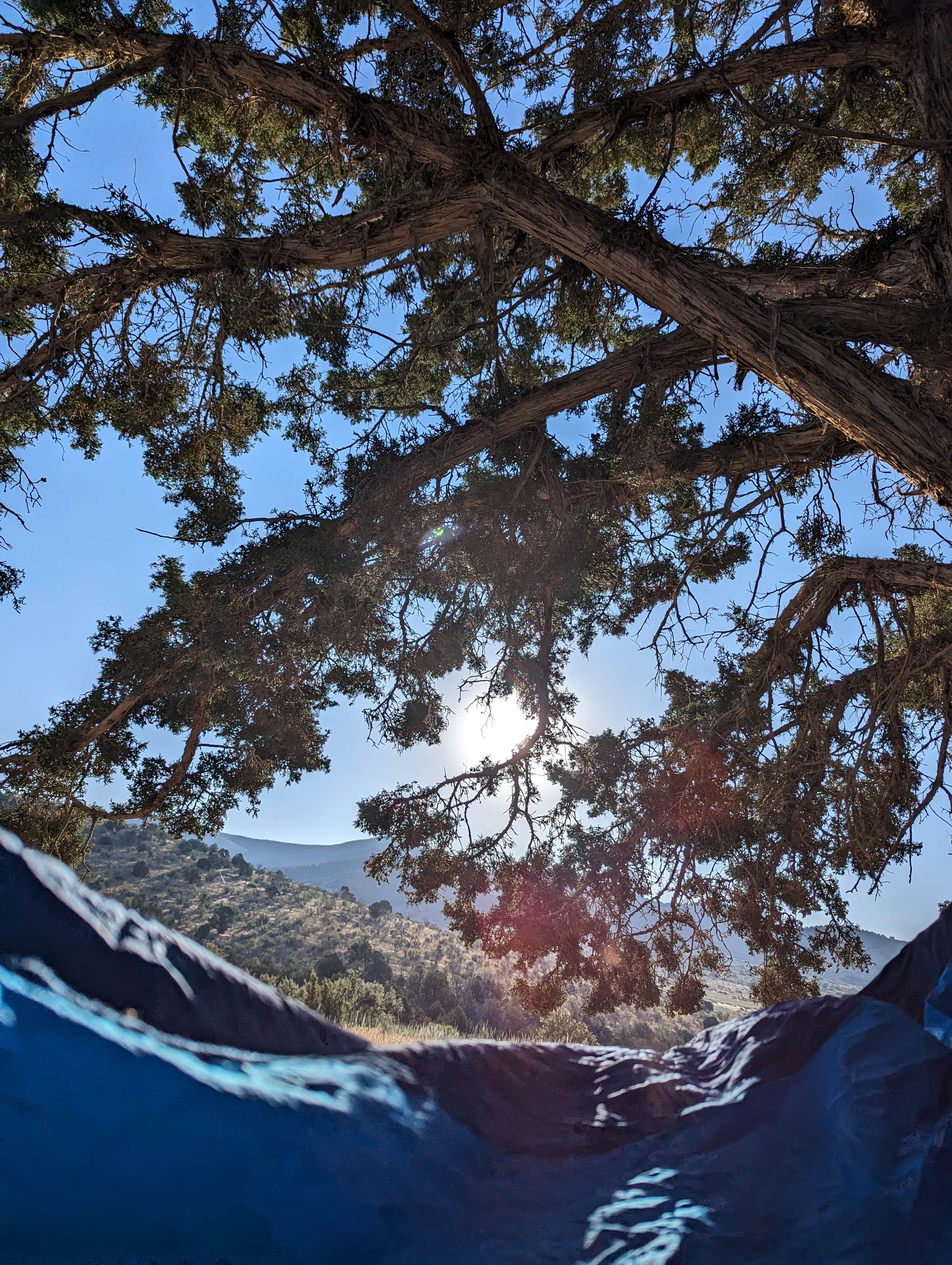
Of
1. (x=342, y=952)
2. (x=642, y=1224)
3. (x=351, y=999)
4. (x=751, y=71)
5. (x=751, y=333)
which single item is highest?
(x=751, y=71)

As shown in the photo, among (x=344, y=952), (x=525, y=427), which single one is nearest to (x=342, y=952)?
(x=344, y=952)

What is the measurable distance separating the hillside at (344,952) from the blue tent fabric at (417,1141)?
805 cm

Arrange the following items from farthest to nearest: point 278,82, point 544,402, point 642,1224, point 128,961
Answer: point 544,402
point 278,82
point 642,1224
point 128,961

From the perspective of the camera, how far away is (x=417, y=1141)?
131 cm

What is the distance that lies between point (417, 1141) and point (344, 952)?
21706mm

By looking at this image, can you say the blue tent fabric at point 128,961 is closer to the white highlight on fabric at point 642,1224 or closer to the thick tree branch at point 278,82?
the white highlight on fabric at point 642,1224

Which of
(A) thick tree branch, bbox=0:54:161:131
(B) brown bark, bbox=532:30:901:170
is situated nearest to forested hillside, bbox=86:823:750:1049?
(A) thick tree branch, bbox=0:54:161:131

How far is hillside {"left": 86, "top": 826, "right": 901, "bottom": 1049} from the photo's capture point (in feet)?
46.5

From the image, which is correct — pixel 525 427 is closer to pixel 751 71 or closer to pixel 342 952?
pixel 751 71

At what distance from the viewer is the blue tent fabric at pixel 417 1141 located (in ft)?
2.93

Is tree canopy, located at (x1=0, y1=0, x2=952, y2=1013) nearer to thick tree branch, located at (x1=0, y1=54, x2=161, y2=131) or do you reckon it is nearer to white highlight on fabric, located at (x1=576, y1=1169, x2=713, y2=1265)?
thick tree branch, located at (x1=0, y1=54, x2=161, y2=131)

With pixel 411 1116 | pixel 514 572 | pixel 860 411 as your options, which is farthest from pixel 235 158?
pixel 411 1116

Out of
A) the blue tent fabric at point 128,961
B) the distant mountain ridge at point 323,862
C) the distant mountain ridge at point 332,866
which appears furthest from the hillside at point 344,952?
the distant mountain ridge at point 323,862

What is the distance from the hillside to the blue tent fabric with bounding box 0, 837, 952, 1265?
317 inches
